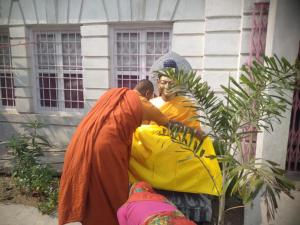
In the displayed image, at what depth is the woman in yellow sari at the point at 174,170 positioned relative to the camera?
277 cm

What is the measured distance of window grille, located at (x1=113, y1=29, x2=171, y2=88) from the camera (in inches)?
221

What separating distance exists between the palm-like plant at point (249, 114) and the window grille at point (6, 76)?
579 cm

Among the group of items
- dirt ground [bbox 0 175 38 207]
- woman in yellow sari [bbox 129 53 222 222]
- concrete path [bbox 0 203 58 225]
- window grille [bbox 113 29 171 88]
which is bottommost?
concrete path [bbox 0 203 58 225]

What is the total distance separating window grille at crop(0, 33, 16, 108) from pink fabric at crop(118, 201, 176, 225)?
20.6ft

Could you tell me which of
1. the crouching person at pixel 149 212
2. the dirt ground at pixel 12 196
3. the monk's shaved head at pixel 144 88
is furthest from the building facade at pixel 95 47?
the crouching person at pixel 149 212

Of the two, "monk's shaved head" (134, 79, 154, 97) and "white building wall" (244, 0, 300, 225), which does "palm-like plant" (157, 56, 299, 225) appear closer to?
"monk's shaved head" (134, 79, 154, 97)

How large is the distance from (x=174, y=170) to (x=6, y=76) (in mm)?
5764

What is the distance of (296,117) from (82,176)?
12.0ft

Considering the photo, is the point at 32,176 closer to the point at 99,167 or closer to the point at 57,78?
the point at 99,167

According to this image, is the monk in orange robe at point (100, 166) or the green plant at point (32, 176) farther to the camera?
the green plant at point (32, 176)

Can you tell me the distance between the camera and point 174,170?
2.80 metres

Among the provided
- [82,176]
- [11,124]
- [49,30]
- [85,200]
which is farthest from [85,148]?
[11,124]

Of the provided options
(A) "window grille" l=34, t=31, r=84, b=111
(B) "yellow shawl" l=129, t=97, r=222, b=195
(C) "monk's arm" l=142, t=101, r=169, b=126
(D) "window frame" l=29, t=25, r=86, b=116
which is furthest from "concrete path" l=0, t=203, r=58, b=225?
(A) "window grille" l=34, t=31, r=84, b=111

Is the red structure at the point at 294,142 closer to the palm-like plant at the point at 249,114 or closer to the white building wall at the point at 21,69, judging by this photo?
the palm-like plant at the point at 249,114
